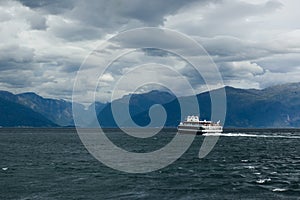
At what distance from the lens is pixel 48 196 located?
244ft

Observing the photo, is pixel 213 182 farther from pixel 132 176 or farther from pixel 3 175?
pixel 3 175

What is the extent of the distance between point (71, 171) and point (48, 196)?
32399mm

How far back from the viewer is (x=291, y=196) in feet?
241

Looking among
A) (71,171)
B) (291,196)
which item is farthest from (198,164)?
(291,196)

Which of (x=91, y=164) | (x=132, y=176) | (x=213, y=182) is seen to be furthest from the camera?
(x=91, y=164)

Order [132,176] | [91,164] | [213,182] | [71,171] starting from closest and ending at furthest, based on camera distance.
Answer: [213,182]
[132,176]
[71,171]
[91,164]

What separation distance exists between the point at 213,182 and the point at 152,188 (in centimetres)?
1550

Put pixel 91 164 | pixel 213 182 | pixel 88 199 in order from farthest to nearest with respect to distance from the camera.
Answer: pixel 91 164
pixel 213 182
pixel 88 199

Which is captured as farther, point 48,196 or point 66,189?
point 66,189

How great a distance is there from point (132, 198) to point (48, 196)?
1594 cm

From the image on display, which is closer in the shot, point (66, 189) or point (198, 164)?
point (66, 189)

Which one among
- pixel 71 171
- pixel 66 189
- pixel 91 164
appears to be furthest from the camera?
pixel 91 164

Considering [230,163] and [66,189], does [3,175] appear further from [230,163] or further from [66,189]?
[230,163]

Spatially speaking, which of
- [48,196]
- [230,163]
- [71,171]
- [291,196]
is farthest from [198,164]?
[48,196]
